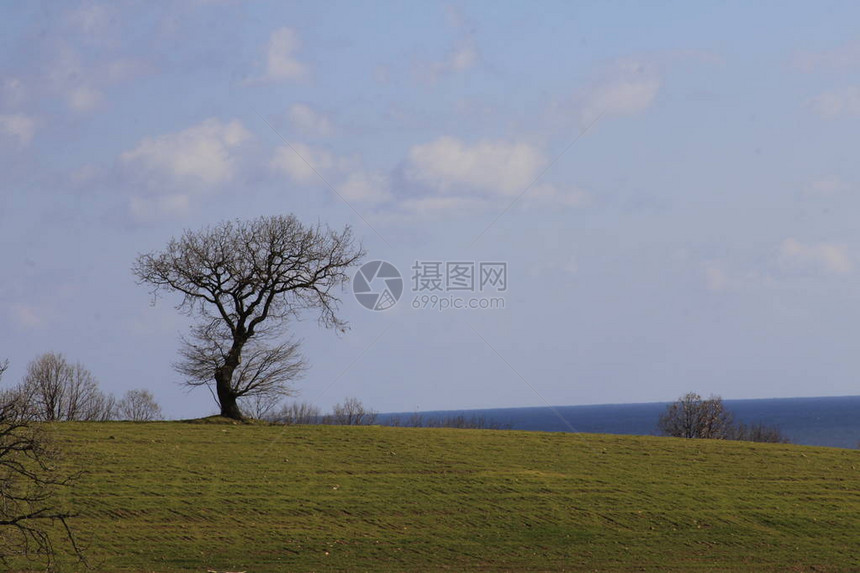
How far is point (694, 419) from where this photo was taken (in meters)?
125

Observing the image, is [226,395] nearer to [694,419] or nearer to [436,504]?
[436,504]

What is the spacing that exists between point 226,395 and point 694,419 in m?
89.8

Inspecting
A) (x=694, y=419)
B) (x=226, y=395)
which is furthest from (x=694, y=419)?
(x=226, y=395)

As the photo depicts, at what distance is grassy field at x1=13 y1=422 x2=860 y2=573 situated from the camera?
30234 mm

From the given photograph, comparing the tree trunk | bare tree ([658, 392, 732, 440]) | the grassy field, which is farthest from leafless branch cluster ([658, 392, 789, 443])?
the tree trunk

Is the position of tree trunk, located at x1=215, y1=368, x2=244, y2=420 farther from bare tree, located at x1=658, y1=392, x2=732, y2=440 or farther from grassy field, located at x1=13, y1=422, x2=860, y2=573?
bare tree, located at x1=658, y1=392, x2=732, y2=440

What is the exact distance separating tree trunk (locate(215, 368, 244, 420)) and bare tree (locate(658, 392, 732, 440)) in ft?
282

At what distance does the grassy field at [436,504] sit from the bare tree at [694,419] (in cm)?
7623

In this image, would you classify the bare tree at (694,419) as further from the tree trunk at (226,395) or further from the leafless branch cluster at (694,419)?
the tree trunk at (226,395)

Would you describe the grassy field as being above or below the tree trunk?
below

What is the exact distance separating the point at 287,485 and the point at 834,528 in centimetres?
2291

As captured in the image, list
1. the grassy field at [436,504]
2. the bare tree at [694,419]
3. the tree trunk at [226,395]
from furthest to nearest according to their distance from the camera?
the bare tree at [694,419] < the tree trunk at [226,395] < the grassy field at [436,504]

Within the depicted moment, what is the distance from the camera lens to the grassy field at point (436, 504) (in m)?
30.2

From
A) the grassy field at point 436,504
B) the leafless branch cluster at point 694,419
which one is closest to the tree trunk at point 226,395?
the grassy field at point 436,504
